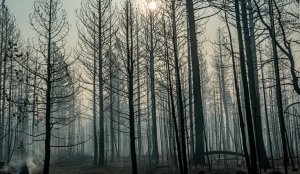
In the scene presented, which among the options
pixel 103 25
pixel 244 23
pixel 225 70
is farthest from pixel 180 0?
pixel 225 70

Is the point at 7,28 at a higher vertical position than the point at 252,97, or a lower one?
higher

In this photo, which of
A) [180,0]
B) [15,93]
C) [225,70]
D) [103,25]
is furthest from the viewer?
[15,93]

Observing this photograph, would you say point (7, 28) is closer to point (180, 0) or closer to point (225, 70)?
point (180, 0)

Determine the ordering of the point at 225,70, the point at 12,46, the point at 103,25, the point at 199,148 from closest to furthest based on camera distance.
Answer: the point at 12,46 → the point at 199,148 → the point at 103,25 → the point at 225,70

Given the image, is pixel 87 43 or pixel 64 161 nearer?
pixel 87 43

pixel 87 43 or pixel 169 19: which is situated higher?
pixel 87 43

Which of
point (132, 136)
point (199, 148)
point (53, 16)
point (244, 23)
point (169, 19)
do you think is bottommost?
point (199, 148)

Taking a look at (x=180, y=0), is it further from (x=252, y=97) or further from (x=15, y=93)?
(x=15, y=93)

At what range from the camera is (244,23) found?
9.25m

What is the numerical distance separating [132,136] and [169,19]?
3.66m

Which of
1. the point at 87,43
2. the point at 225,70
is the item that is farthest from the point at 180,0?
the point at 225,70

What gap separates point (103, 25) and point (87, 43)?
4.72 feet

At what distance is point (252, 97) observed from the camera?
29.5ft

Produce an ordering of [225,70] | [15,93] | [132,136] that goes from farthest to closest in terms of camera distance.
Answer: [15,93], [225,70], [132,136]
